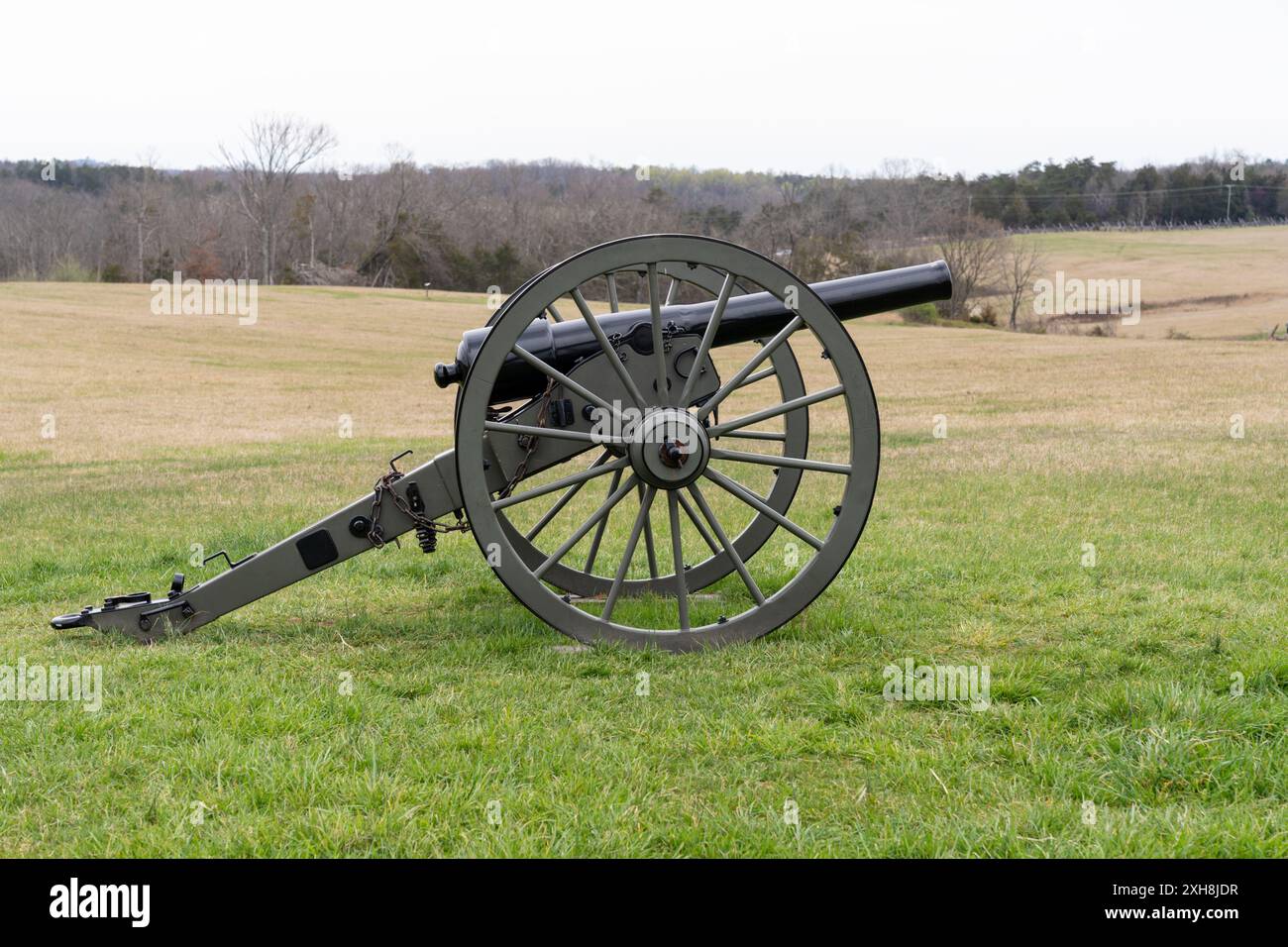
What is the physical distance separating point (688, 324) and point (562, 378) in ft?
2.75

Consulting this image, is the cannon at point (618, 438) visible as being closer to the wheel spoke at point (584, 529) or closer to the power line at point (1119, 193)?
the wheel spoke at point (584, 529)

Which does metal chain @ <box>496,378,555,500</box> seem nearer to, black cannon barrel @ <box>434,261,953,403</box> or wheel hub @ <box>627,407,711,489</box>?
black cannon barrel @ <box>434,261,953,403</box>

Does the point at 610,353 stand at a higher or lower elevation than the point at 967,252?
lower

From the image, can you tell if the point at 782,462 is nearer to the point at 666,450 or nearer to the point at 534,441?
the point at 666,450

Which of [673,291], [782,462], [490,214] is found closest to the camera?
[782,462]

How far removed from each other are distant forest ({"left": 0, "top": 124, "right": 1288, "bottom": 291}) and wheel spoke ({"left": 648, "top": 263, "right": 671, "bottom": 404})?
53742 mm

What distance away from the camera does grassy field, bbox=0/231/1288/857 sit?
3621 mm

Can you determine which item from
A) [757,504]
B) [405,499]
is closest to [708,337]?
[757,504]

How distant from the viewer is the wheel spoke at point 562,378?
5.26m

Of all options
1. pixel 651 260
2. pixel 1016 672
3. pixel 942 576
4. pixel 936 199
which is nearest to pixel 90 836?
pixel 651 260

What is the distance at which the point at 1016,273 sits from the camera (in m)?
55.4

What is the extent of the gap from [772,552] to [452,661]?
2810 mm

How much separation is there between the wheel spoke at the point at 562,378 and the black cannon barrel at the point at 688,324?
35 cm

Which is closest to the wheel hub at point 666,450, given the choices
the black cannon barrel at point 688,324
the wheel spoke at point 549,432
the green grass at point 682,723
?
the wheel spoke at point 549,432
